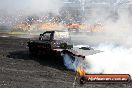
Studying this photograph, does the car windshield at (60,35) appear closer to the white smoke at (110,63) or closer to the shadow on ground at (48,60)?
the shadow on ground at (48,60)

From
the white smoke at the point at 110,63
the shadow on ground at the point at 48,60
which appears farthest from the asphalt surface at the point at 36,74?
the white smoke at the point at 110,63

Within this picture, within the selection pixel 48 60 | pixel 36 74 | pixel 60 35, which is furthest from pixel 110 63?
pixel 60 35

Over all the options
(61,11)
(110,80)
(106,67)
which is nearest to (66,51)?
(106,67)

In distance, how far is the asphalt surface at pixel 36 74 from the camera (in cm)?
938

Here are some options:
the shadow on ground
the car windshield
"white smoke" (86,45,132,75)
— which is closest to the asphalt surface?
the shadow on ground

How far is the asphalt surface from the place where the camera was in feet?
30.8

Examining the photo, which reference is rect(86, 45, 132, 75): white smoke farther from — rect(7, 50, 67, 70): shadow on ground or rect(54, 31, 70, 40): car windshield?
rect(54, 31, 70, 40): car windshield

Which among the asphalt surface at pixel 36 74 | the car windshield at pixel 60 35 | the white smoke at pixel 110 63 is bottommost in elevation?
the asphalt surface at pixel 36 74

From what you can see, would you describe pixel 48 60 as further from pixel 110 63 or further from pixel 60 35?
pixel 110 63

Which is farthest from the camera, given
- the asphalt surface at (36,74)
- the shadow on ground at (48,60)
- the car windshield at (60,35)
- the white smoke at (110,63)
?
the car windshield at (60,35)

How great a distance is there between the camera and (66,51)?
13.1 metres

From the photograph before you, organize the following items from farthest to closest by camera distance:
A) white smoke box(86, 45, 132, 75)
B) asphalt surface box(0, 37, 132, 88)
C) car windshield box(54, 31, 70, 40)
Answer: car windshield box(54, 31, 70, 40) < white smoke box(86, 45, 132, 75) < asphalt surface box(0, 37, 132, 88)

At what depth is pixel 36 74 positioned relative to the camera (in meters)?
11.0

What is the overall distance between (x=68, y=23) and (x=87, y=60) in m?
25.8
